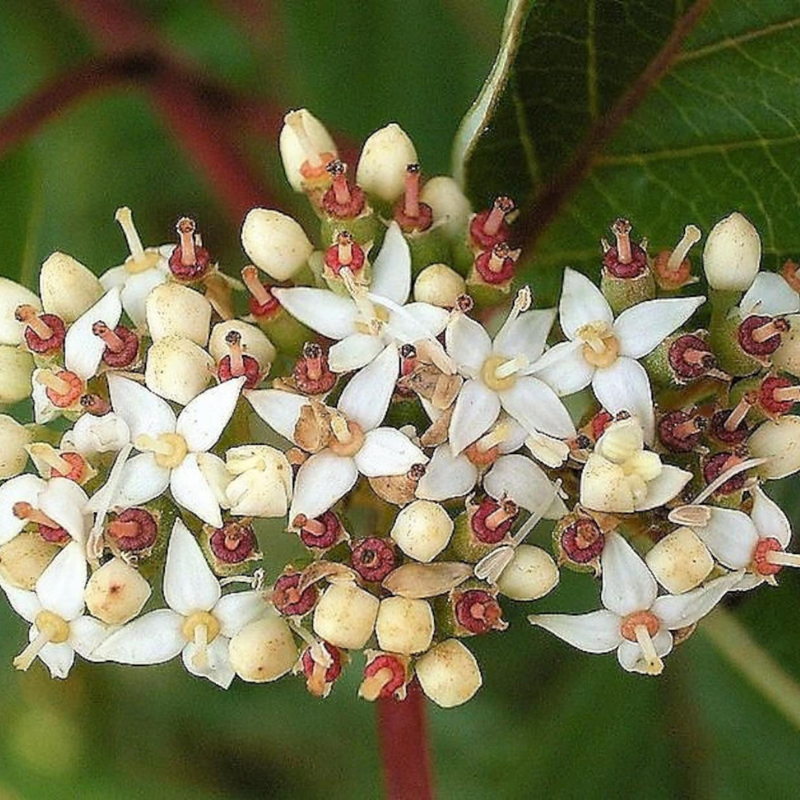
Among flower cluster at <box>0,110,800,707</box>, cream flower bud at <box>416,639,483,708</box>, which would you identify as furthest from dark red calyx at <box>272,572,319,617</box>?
cream flower bud at <box>416,639,483,708</box>

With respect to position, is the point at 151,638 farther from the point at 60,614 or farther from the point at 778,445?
the point at 778,445

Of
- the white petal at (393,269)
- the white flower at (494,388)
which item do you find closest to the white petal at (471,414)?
the white flower at (494,388)

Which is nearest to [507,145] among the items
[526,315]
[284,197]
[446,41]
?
[526,315]

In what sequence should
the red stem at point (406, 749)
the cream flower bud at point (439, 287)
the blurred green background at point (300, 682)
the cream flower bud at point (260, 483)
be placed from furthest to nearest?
the blurred green background at point (300, 682) → the red stem at point (406, 749) → the cream flower bud at point (439, 287) → the cream flower bud at point (260, 483)

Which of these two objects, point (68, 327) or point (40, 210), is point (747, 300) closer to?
point (68, 327)

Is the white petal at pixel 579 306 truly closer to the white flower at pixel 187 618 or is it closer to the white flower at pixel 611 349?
the white flower at pixel 611 349

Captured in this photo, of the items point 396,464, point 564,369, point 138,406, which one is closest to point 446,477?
point 396,464

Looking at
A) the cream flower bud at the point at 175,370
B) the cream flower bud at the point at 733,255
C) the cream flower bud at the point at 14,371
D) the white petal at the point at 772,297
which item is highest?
the cream flower bud at the point at 733,255
